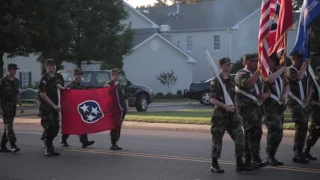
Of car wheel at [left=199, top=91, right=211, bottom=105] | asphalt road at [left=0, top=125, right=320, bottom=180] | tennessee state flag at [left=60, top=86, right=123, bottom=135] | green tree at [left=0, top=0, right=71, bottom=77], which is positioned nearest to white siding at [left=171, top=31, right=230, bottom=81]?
car wheel at [left=199, top=91, right=211, bottom=105]

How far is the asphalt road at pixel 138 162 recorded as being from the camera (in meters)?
9.21

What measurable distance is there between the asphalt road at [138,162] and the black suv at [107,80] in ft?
→ 26.8

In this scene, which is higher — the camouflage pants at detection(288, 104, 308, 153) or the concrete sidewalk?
the camouflage pants at detection(288, 104, 308, 153)

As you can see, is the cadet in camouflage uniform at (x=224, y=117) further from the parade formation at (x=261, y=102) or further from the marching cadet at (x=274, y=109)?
the marching cadet at (x=274, y=109)

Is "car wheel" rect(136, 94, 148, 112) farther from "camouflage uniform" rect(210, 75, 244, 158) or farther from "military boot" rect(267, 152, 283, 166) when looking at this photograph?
"camouflage uniform" rect(210, 75, 244, 158)

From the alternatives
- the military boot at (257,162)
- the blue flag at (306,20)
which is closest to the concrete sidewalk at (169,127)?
the blue flag at (306,20)

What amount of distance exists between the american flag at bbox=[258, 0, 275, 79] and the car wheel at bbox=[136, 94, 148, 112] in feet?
47.2

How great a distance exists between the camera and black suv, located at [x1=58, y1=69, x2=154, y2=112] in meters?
22.8

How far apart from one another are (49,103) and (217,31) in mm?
36402

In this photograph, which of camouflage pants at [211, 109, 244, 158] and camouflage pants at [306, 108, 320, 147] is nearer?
camouflage pants at [211, 109, 244, 158]

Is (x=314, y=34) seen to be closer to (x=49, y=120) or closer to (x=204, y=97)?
(x=204, y=97)

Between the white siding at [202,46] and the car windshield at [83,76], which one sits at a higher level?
the white siding at [202,46]

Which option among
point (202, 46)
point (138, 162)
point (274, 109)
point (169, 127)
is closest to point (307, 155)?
point (274, 109)

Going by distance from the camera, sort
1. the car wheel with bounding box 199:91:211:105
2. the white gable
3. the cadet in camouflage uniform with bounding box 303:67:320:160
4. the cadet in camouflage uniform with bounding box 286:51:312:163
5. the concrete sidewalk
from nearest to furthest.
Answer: the cadet in camouflage uniform with bounding box 286:51:312:163 → the cadet in camouflage uniform with bounding box 303:67:320:160 → the concrete sidewalk → the car wheel with bounding box 199:91:211:105 → the white gable
